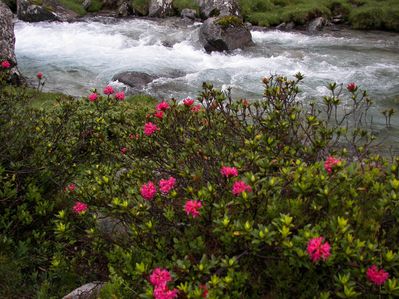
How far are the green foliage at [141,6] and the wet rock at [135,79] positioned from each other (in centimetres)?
1529

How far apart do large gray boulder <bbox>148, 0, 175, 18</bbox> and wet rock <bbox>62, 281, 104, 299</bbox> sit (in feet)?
87.8

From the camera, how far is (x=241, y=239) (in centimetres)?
305

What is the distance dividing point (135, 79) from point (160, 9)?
605 inches

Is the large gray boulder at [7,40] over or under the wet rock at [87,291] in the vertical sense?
over

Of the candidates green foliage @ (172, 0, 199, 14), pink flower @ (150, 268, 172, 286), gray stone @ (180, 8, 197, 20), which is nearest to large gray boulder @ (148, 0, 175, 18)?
green foliage @ (172, 0, 199, 14)

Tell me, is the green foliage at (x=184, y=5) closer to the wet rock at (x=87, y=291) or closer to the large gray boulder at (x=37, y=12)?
the large gray boulder at (x=37, y=12)

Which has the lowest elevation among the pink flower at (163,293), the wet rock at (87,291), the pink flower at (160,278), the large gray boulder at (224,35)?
the wet rock at (87,291)

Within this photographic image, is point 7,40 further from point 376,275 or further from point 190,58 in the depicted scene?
point 376,275

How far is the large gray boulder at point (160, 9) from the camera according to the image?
28.7 meters

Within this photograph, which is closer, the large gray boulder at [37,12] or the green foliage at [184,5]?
the large gray boulder at [37,12]

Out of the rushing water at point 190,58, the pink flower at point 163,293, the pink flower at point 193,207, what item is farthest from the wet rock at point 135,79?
the pink flower at point 163,293

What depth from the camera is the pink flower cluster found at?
99.1 inches

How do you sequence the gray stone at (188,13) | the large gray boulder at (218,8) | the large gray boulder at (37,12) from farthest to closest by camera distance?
1. the gray stone at (188,13)
2. the large gray boulder at (218,8)
3. the large gray boulder at (37,12)

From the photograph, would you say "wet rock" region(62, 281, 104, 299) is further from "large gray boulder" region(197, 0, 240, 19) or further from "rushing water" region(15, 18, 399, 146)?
"large gray boulder" region(197, 0, 240, 19)
